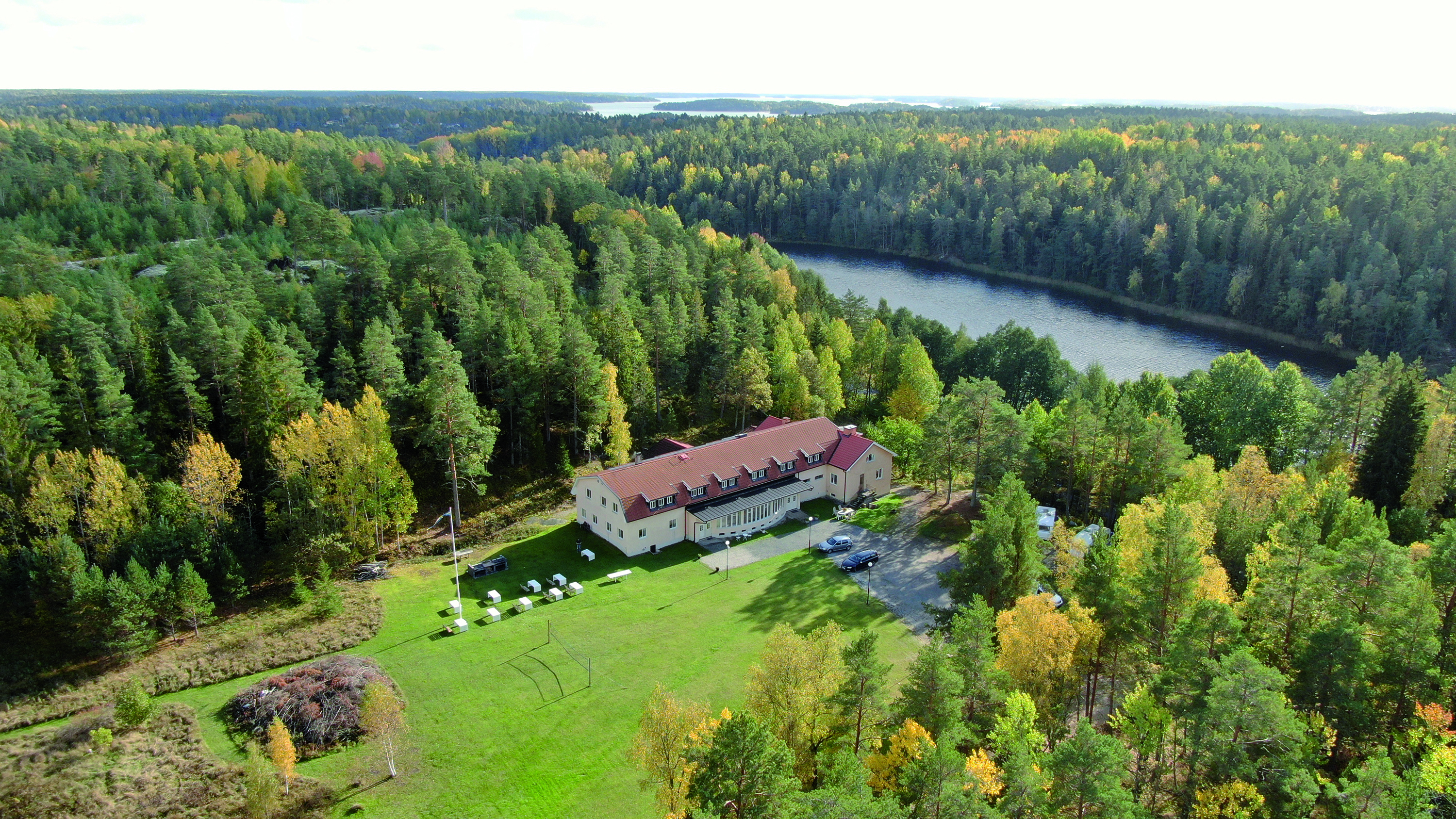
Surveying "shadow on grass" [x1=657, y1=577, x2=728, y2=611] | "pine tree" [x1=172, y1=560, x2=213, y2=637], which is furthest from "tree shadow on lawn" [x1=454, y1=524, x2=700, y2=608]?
"pine tree" [x1=172, y1=560, x2=213, y2=637]

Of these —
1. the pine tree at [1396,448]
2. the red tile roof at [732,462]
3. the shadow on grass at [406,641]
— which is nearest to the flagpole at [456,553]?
the shadow on grass at [406,641]

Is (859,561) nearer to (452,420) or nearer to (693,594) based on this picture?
(693,594)

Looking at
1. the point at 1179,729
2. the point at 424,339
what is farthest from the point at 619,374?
the point at 1179,729

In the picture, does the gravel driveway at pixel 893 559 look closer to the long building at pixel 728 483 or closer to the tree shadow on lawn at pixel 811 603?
the tree shadow on lawn at pixel 811 603

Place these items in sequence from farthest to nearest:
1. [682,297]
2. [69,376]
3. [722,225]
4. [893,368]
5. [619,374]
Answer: [722,225] → [682,297] → [893,368] → [619,374] → [69,376]

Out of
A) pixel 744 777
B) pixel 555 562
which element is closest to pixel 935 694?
pixel 744 777

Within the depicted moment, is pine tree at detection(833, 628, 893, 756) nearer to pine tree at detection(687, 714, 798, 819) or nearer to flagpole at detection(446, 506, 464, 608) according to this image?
pine tree at detection(687, 714, 798, 819)

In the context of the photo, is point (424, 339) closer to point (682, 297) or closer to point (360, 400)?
point (360, 400)

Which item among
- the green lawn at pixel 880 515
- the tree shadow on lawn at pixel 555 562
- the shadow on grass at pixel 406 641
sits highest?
the shadow on grass at pixel 406 641
